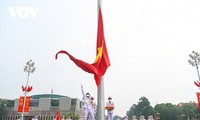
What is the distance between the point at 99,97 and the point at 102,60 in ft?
2.77

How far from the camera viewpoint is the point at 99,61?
12.3 ft

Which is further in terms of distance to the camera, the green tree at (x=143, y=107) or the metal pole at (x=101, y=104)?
the green tree at (x=143, y=107)

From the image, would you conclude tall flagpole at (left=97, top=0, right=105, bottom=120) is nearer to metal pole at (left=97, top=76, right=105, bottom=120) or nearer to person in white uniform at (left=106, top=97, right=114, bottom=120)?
metal pole at (left=97, top=76, right=105, bottom=120)

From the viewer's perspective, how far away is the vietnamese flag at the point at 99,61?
3497mm

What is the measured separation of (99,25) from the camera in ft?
12.8

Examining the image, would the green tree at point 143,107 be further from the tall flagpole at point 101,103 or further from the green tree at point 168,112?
the tall flagpole at point 101,103

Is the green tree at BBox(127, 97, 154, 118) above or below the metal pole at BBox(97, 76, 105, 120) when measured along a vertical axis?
above

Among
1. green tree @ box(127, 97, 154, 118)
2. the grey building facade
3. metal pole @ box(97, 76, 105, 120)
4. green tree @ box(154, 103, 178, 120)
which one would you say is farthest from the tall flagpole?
green tree @ box(127, 97, 154, 118)

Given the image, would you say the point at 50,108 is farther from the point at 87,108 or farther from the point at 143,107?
the point at 87,108

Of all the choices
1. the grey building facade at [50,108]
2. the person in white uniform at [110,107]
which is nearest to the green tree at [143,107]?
the grey building facade at [50,108]

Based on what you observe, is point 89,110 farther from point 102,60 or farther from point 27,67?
point 27,67

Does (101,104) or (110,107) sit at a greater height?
(110,107)

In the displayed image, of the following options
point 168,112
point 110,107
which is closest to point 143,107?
point 168,112

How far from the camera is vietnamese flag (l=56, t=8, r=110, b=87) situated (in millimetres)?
3497
